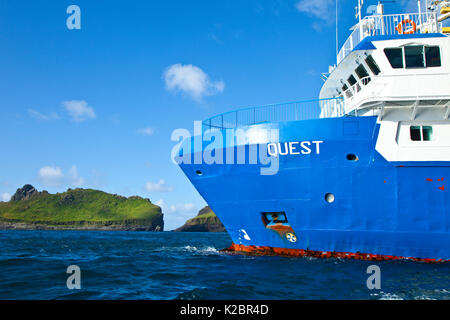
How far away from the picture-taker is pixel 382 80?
13008mm

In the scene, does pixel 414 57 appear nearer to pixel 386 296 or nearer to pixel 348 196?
pixel 348 196

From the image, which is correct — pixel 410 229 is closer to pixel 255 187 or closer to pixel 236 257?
pixel 255 187

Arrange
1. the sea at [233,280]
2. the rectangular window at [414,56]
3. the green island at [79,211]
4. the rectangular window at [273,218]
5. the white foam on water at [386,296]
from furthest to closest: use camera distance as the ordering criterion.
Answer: the green island at [79,211], the rectangular window at [273,218], the rectangular window at [414,56], the sea at [233,280], the white foam on water at [386,296]

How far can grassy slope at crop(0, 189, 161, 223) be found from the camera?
14250 centimetres

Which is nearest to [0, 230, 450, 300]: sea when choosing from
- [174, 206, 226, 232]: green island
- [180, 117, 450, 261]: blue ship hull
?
[180, 117, 450, 261]: blue ship hull

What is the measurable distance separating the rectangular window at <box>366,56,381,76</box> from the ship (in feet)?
0.12

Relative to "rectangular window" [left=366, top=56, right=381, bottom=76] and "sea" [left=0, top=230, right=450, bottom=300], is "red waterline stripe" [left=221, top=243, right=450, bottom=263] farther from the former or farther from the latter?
"rectangular window" [left=366, top=56, right=381, bottom=76]

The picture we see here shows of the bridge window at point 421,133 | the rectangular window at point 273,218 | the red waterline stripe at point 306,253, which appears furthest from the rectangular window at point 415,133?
the rectangular window at point 273,218

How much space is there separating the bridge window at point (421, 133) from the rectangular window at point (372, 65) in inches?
105

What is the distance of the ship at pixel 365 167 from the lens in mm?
12016

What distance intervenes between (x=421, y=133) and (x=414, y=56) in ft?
10.3

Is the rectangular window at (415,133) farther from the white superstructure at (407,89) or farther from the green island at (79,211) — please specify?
the green island at (79,211)

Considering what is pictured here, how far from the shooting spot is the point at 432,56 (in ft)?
43.0
